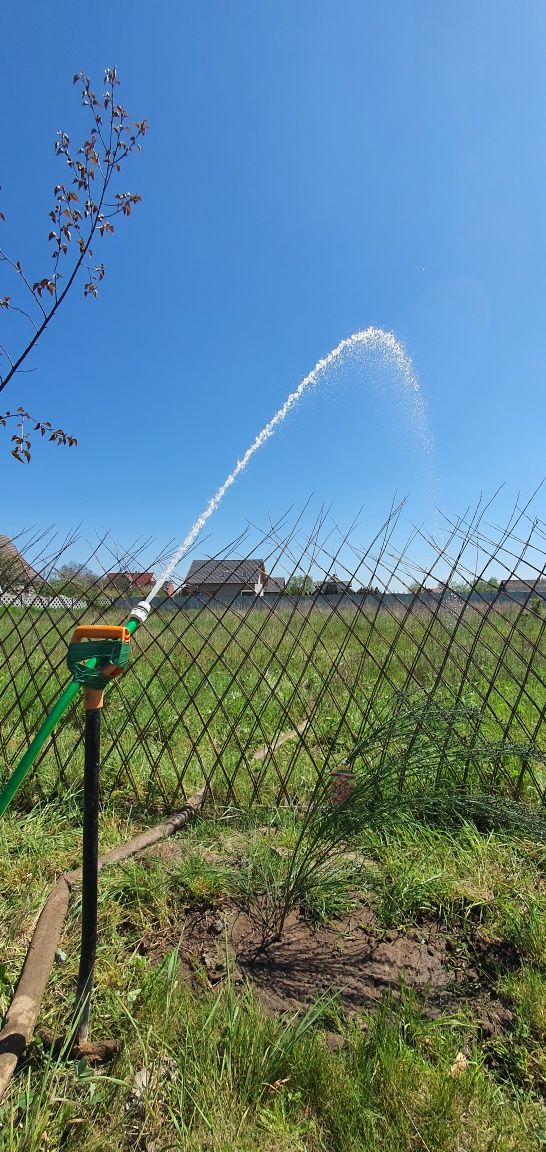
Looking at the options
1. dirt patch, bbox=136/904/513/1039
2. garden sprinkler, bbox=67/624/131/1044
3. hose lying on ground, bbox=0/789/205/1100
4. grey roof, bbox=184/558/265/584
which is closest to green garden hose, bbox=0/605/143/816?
garden sprinkler, bbox=67/624/131/1044

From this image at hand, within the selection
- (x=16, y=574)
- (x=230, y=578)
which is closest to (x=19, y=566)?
(x=16, y=574)

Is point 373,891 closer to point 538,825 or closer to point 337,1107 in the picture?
point 538,825

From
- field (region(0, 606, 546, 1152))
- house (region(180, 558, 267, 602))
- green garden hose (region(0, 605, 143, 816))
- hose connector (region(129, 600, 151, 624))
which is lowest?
field (region(0, 606, 546, 1152))

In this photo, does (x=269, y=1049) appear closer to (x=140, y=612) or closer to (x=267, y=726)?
(x=140, y=612)

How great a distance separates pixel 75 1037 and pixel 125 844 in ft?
2.87

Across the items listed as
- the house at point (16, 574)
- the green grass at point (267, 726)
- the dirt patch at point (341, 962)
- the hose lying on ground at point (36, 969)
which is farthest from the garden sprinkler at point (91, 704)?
the house at point (16, 574)

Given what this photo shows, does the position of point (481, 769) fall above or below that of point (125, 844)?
above

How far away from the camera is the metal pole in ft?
3.59

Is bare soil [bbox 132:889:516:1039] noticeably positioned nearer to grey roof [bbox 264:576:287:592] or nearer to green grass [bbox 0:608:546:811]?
green grass [bbox 0:608:546:811]

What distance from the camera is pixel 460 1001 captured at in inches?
54.5

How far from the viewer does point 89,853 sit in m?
1.14

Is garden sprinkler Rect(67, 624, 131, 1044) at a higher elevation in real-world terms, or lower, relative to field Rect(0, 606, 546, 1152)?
higher

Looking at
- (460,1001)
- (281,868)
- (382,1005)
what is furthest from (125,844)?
(460,1001)

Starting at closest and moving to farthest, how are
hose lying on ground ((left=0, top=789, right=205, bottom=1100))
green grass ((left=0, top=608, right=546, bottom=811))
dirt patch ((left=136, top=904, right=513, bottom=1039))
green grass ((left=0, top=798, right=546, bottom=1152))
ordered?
green grass ((left=0, top=798, right=546, bottom=1152)), hose lying on ground ((left=0, top=789, right=205, bottom=1100)), dirt patch ((left=136, top=904, right=513, bottom=1039)), green grass ((left=0, top=608, right=546, bottom=811))
